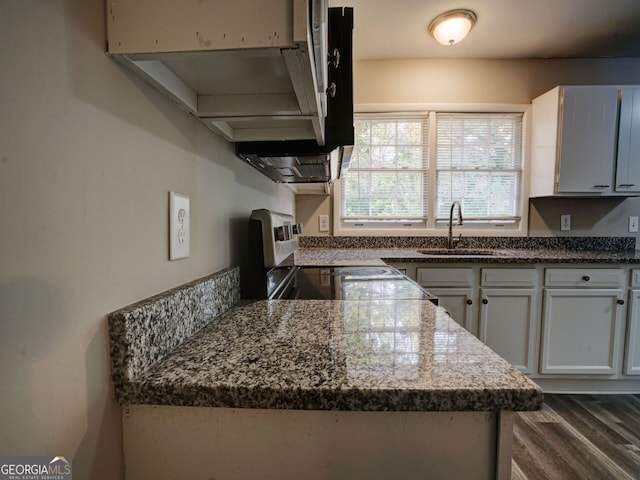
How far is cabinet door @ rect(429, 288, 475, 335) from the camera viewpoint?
197cm

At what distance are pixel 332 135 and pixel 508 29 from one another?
199 centimetres

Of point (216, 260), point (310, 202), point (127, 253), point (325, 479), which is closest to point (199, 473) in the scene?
point (325, 479)

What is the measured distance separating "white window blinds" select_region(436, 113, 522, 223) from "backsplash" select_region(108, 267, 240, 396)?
2.27 m

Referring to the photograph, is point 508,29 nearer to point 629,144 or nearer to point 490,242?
point 629,144

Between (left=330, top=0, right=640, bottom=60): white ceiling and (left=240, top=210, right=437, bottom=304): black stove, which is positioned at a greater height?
(left=330, top=0, right=640, bottom=60): white ceiling

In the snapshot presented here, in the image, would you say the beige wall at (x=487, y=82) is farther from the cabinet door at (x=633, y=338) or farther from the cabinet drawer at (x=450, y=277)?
the cabinet drawer at (x=450, y=277)

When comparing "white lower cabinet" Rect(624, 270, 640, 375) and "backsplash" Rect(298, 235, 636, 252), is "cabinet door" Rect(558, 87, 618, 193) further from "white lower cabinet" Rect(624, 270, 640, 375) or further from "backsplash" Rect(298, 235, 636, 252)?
"white lower cabinet" Rect(624, 270, 640, 375)

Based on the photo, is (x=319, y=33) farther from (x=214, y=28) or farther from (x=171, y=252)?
(x=171, y=252)

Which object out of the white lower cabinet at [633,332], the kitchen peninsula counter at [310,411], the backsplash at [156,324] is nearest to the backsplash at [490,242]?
the white lower cabinet at [633,332]

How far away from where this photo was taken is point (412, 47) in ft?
7.27

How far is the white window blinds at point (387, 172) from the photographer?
2.49m

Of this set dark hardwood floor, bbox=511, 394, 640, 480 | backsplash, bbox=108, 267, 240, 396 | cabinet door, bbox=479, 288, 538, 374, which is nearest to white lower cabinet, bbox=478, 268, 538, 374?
cabinet door, bbox=479, 288, 538, 374

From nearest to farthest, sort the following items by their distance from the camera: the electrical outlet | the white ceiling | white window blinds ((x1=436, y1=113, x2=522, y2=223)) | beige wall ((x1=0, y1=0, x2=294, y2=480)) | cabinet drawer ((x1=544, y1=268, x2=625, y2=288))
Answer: beige wall ((x1=0, y1=0, x2=294, y2=480))
the white ceiling
cabinet drawer ((x1=544, y1=268, x2=625, y2=288))
white window blinds ((x1=436, y1=113, x2=522, y2=223))
the electrical outlet

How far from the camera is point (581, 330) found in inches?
77.3
